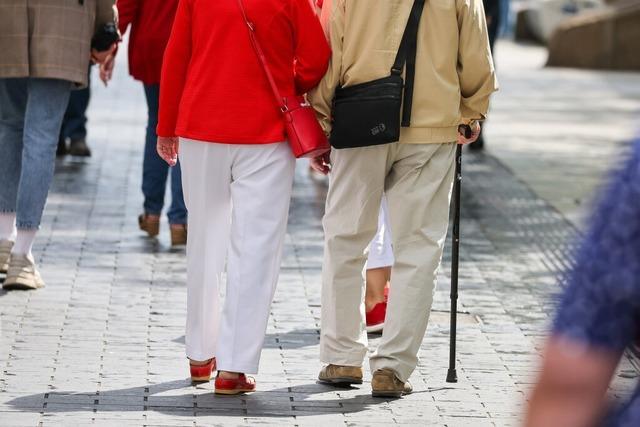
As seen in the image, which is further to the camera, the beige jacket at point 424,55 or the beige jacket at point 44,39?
the beige jacket at point 44,39

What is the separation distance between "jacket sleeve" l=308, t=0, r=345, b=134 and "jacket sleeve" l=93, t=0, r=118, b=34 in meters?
2.24

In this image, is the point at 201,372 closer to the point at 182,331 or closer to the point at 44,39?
the point at 182,331

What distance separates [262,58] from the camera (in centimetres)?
545

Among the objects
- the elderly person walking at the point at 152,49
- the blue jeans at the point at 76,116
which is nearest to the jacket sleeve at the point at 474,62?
Result: the elderly person walking at the point at 152,49

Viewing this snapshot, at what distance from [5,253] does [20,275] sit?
0.40 m

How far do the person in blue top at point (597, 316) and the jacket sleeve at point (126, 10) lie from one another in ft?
22.7

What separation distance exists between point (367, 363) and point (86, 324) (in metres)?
1.39

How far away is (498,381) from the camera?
6.05 metres

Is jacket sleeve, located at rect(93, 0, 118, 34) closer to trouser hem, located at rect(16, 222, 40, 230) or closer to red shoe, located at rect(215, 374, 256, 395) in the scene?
trouser hem, located at rect(16, 222, 40, 230)

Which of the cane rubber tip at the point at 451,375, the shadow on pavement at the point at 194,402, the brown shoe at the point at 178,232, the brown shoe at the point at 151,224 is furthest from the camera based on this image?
the brown shoe at the point at 151,224

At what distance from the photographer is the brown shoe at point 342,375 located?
585 centimetres

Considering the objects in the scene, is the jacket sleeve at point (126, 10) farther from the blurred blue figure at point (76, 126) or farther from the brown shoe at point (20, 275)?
the blurred blue figure at point (76, 126)

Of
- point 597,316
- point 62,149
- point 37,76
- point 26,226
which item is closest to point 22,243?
point 26,226

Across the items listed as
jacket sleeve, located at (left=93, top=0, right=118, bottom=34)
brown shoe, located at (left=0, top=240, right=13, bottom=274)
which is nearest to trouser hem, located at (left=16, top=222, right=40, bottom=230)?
brown shoe, located at (left=0, top=240, right=13, bottom=274)
